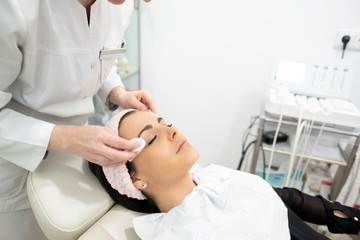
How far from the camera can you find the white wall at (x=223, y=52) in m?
1.63

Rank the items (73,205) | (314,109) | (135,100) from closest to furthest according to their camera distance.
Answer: (73,205) → (135,100) → (314,109)

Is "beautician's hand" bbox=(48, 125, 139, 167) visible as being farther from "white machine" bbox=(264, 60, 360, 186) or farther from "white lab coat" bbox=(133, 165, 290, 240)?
"white machine" bbox=(264, 60, 360, 186)

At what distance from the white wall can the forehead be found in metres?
1.09

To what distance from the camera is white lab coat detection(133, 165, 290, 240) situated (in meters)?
0.83

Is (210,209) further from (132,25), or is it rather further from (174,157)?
(132,25)

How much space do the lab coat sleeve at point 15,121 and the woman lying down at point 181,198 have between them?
24 cm

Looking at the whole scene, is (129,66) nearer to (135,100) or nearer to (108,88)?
(108,88)

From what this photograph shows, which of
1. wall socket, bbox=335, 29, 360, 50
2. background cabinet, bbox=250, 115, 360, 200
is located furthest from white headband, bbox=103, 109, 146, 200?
wall socket, bbox=335, 29, 360, 50

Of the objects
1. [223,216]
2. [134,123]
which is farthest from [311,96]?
[134,123]

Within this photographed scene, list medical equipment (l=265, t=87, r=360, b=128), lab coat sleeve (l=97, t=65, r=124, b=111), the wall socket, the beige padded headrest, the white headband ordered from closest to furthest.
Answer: the beige padded headrest
the white headband
lab coat sleeve (l=97, t=65, r=124, b=111)
medical equipment (l=265, t=87, r=360, b=128)
the wall socket

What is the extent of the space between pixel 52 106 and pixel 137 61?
4.23 ft

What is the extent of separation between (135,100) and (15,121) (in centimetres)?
46

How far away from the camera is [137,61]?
6.79ft

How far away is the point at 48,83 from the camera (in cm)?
80
